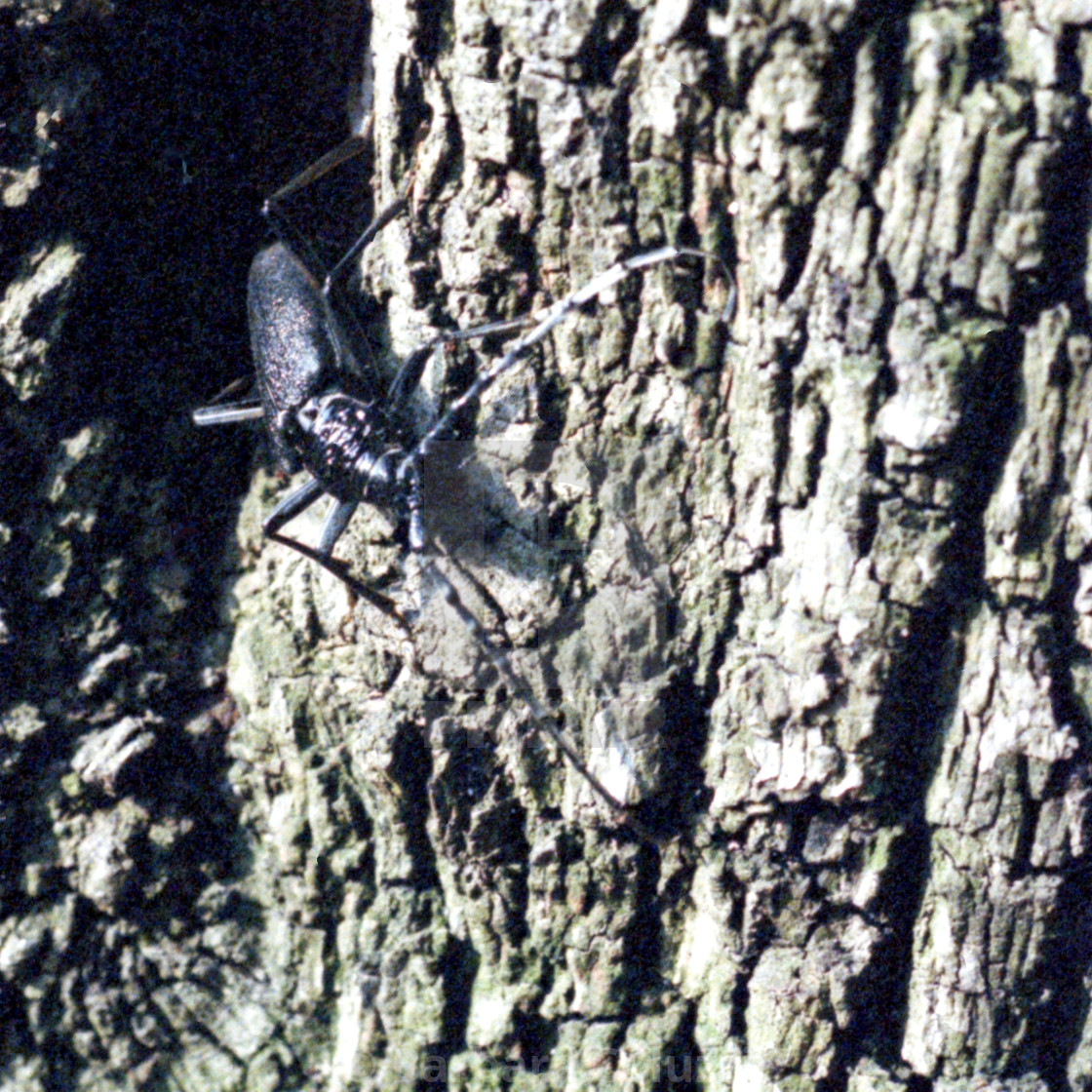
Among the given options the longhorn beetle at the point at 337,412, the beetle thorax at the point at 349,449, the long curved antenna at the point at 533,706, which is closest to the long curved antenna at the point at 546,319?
the longhorn beetle at the point at 337,412

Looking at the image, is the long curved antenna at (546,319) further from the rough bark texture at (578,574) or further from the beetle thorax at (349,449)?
the beetle thorax at (349,449)

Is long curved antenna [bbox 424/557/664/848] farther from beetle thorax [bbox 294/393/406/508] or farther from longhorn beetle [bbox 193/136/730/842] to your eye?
beetle thorax [bbox 294/393/406/508]

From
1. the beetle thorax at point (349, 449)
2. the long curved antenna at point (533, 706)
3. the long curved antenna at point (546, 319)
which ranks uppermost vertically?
the long curved antenna at point (546, 319)

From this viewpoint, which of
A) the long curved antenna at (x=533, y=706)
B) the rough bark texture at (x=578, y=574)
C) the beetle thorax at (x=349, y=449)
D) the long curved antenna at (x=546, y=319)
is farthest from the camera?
the beetle thorax at (x=349, y=449)

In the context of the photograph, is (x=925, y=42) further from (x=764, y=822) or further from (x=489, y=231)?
(x=764, y=822)

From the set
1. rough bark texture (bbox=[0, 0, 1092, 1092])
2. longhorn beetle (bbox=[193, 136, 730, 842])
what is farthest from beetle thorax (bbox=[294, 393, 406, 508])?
rough bark texture (bbox=[0, 0, 1092, 1092])

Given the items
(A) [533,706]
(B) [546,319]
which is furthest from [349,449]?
(A) [533,706]
